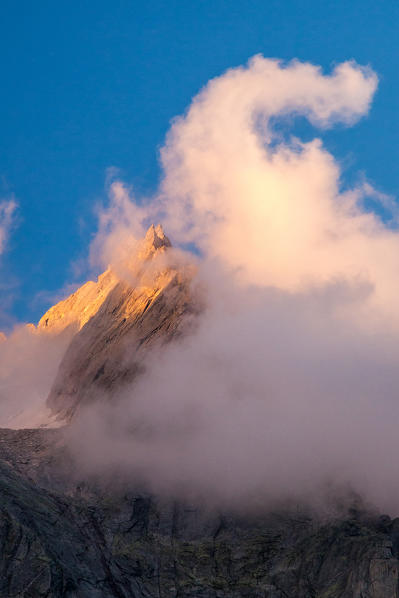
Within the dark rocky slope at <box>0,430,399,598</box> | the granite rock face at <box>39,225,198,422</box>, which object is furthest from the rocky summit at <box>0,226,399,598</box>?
the granite rock face at <box>39,225,198,422</box>

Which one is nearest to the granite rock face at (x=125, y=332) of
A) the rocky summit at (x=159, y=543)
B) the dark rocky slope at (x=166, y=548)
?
the rocky summit at (x=159, y=543)

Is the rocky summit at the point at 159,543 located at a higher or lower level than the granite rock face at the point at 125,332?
lower

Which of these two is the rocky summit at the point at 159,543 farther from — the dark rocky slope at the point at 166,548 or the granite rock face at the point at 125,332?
the granite rock face at the point at 125,332

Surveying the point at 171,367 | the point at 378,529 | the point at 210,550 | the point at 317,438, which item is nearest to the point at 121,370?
the point at 171,367

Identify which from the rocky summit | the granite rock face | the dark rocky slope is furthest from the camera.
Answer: the granite rock face

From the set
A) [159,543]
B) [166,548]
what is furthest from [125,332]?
[166,548]

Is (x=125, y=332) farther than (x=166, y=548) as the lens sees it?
Yes

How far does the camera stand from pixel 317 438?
158500mm

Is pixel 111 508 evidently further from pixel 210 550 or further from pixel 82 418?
pixel 82 418

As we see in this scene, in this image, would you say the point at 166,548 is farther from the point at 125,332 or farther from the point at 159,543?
the point at 125,332

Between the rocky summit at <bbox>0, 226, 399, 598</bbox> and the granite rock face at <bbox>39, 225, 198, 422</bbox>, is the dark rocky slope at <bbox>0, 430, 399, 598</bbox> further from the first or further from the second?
the granite rock face at <bbox>39, 225, 198, 422</bbox>

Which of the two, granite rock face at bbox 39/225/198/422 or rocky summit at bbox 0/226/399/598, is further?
granite rock face at bbox 39/225/198/422

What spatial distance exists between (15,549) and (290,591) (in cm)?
3967

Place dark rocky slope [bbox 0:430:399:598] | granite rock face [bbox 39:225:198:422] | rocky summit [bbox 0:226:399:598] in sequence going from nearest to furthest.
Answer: dark rocky slope [bbox 0:430:399:598]
rocky summit [bbox 0:226:399:598]
granite rock face [bbox 39:225:198:422]
